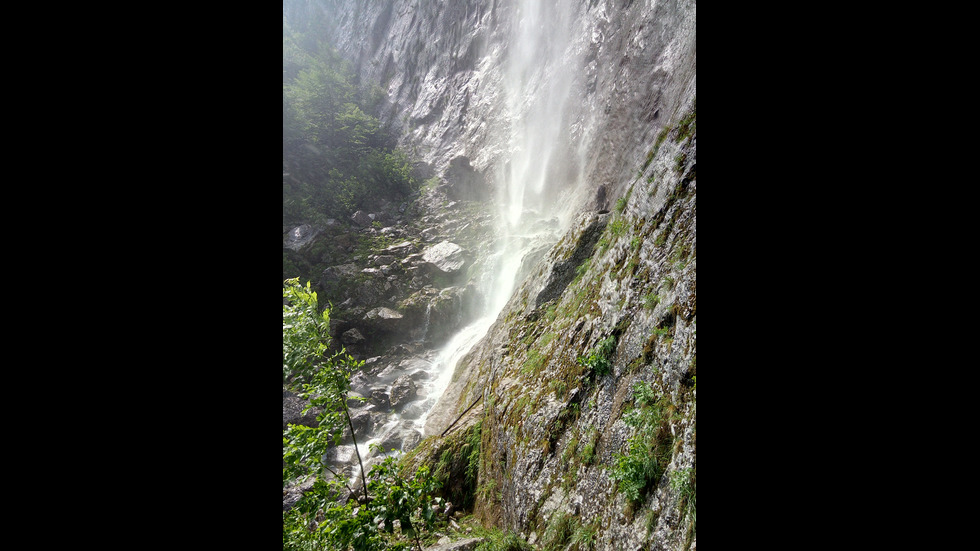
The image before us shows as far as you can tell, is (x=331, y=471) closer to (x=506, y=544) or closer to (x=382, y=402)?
(x=506, y=544)

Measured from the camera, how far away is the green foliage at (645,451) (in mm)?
2299

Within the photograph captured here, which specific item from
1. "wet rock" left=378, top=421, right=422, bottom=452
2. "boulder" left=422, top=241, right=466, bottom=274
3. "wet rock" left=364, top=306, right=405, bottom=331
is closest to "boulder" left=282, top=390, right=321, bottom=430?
"wet rock" left=378, top=421, right=422, bottom=452

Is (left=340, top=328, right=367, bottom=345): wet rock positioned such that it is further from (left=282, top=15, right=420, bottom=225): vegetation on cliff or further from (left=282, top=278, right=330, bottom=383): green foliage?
(left=282, top=278, right=330, bottom=383): green foliage

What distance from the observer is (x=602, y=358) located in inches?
129

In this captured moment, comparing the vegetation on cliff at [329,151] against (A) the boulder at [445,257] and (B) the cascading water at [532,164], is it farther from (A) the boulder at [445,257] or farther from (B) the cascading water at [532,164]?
(B) the cascading water at [532,164]

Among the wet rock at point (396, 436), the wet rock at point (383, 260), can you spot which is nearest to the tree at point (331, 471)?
the wet rock at point (396, 436)

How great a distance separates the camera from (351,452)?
862cm

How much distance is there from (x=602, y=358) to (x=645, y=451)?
96 centimetres

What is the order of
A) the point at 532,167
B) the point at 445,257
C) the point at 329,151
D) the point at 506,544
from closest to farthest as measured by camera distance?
the point at 506,544 → the point at 532,167 → the point at 445,257 → the point at 329,151

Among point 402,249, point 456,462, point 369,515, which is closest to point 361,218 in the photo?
point 402,249

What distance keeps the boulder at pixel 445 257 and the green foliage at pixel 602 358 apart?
12187 millimetres

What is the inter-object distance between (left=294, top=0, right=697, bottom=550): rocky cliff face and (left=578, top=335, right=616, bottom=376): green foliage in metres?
0.01
